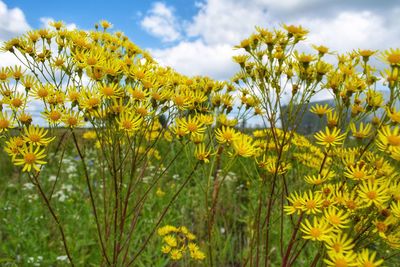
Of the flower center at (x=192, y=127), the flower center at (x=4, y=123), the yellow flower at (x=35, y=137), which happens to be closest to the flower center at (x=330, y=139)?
the flower center at (x=192, y=127)

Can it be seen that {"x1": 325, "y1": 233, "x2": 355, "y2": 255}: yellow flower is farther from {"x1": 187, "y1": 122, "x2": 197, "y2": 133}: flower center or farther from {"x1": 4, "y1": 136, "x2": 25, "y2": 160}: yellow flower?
{"x1": 4, "y1": 136, "x2": 25, "y2": 160}: yellow flower

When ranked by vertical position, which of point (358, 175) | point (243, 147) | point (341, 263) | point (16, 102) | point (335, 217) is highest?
point (16, 102)

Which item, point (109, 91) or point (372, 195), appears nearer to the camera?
point (372, 195)

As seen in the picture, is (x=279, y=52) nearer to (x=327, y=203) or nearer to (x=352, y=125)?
(x=352, y=125)

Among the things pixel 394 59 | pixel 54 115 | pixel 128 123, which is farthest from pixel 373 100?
pixel 54 115

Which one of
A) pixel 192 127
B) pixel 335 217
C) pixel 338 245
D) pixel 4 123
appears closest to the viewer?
pixel 338 245

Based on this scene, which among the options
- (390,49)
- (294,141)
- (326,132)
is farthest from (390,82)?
(294,141)

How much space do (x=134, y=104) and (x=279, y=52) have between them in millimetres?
1048

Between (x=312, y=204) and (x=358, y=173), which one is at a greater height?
(x=358, y=173)

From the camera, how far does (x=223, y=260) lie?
4.01 m

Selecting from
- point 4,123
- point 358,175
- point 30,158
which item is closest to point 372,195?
point 358,175

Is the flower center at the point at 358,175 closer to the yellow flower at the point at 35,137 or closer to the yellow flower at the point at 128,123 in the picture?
the yellow flower at the point at 128,123

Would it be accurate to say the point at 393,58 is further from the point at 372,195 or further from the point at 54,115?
the point at 54,115

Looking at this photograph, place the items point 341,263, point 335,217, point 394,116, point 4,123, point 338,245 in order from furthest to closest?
point 4,123 → point 394,116 → point 335,217 → point 338,245 → point 341,263
